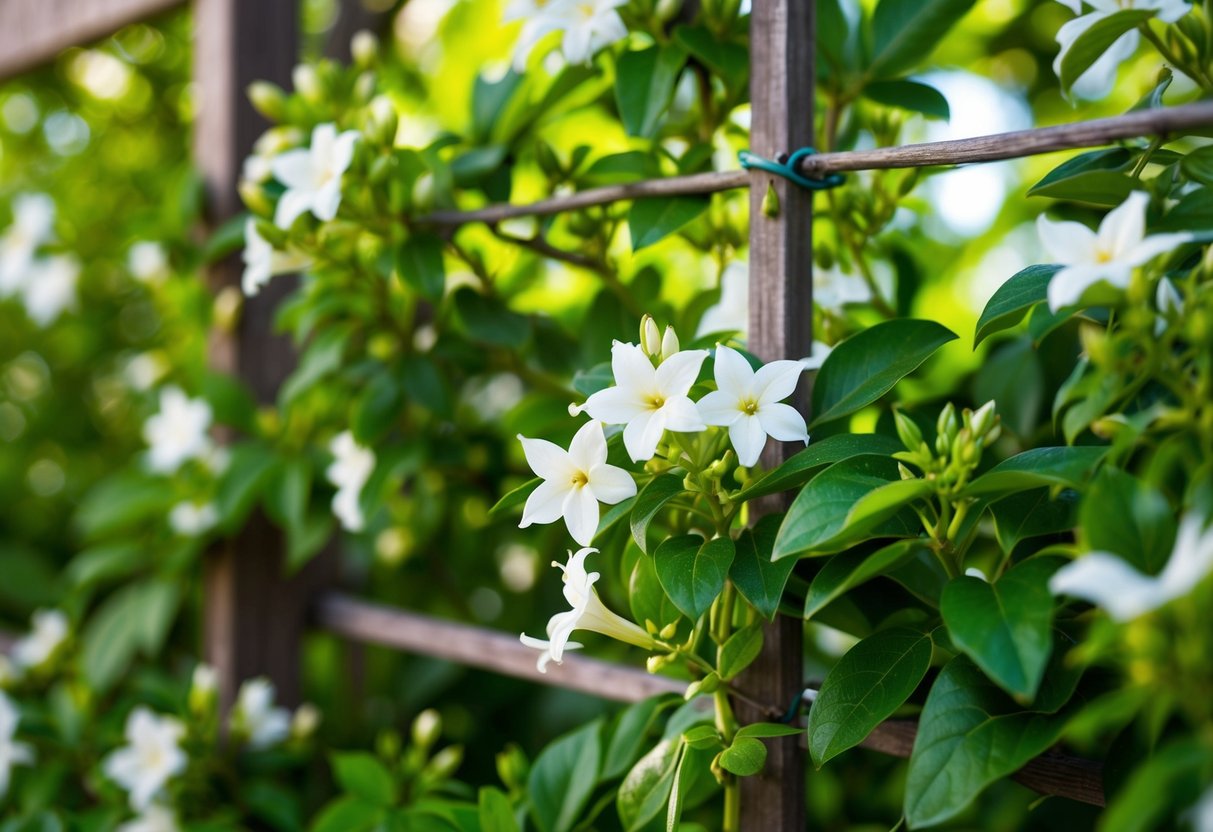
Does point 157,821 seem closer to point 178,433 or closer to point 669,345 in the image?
point 178,433

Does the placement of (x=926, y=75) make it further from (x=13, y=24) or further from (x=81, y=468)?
(x=81, y=468)

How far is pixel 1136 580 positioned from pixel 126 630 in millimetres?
1293

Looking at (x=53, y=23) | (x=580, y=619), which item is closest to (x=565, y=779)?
(x=580, y=619)

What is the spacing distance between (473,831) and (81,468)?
1.46 meters

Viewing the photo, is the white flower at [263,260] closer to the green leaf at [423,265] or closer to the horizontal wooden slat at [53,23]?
the green leaf at [423,265]

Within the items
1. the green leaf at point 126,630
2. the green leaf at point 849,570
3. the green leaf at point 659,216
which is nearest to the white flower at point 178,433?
the green leaf at point 126,630

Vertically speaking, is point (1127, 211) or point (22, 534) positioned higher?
point (1127, 211)

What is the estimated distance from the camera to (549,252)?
104 cm

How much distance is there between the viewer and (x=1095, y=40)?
30.3 inches

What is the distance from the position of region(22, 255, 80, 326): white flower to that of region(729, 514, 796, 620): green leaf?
54.7 inches

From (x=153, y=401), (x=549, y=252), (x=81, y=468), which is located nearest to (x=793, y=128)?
(x=549, y=252)

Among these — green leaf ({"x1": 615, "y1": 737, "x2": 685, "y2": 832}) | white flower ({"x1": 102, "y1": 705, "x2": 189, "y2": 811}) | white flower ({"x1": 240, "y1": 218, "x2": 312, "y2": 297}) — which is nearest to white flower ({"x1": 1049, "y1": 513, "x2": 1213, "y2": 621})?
green leaf ({"x1": 615, "y1": 737, "x2": 685, "y2": 832})

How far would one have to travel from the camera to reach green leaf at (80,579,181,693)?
1359 mm

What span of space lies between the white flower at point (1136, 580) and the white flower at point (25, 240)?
1659 millimetres
